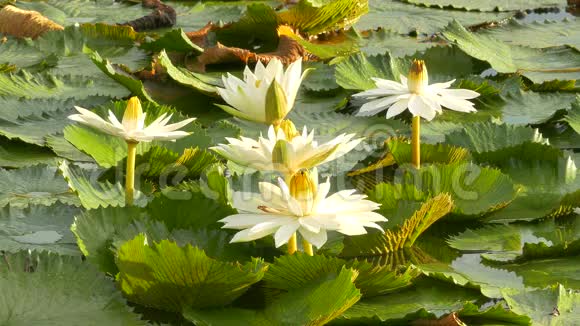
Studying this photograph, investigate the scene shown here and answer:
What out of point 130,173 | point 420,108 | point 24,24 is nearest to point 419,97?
point 420,108

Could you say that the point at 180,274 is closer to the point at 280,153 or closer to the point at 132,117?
the point at 280,153

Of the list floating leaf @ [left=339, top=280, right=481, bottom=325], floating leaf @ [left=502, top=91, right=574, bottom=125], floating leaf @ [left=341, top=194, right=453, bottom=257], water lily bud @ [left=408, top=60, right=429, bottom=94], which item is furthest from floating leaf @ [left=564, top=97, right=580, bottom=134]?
floating leaf @ [left=339, top=280, right=481, bottom=325]

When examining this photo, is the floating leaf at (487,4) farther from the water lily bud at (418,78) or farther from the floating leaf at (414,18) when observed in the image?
the water lily bud at (418,78)

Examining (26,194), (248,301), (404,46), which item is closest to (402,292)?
(248,301)

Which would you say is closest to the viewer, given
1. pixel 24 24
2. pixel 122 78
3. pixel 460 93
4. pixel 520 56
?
pixel 460 93

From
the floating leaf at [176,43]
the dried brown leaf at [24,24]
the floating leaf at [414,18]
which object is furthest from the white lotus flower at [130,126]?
the floating leaf at [414,18]
